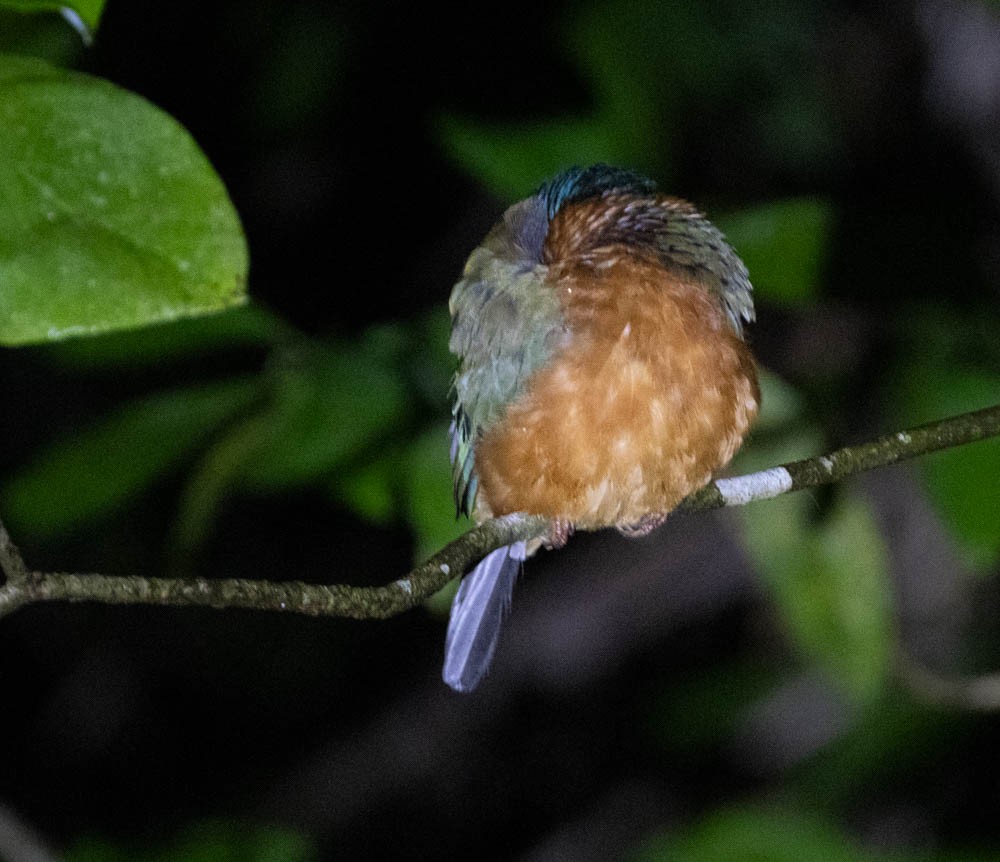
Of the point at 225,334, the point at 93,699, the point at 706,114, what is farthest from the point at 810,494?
the point at 93,699

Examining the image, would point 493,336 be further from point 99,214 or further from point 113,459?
point 99,214

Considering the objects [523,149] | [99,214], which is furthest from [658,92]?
[99,214]

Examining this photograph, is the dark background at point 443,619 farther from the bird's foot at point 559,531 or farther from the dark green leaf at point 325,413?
the bird's foot at point 559,531

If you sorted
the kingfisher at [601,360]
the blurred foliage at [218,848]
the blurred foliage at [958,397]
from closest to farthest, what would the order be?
the kingfisher at [601,360]
the blurred foliage at [958,397]
the blurred foliage at [218,848]

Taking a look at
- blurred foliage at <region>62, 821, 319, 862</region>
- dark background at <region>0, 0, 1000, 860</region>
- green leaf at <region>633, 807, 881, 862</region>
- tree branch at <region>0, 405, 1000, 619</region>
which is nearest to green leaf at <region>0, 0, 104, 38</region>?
tree branch at <region>0, 405, 1000, 619</region>

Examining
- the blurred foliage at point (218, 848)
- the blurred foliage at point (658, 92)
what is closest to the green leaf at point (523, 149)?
the blurred foliage at point (658, 92)

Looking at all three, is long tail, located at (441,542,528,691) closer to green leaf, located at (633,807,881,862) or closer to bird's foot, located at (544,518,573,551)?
bird's foot, located at (544,518,573,551)
